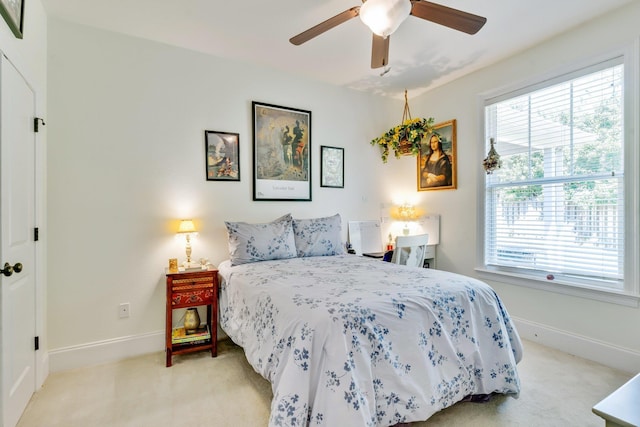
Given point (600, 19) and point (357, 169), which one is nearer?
point (600, 19)

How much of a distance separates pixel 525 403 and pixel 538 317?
1286mm

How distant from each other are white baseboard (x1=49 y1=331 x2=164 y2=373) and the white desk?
303 centimetres

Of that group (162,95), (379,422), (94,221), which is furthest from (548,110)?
(94,221)

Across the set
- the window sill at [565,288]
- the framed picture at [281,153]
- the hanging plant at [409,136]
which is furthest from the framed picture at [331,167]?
the window sill at [565,288]

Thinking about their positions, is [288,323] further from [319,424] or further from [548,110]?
[548,110]

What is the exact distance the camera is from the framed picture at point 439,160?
380cm

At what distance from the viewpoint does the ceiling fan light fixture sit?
178cm

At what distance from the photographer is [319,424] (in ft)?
4.50

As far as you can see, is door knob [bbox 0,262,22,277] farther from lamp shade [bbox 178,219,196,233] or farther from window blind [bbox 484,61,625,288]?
window blind [bbox 484,61,625,288]

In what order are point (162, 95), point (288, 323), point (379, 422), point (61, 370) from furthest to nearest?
1. point (162, 95)
2. point (61, 370)
3. point (288, 323)
4. point (379, 422)

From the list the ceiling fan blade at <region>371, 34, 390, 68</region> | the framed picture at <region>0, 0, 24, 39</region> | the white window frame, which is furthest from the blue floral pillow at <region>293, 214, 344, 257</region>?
the framed picture at <region>0, 0, 24, 39</region>

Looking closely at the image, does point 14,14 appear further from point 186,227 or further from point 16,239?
point 186,227

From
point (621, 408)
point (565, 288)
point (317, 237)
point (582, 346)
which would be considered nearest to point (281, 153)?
point (317, 237)

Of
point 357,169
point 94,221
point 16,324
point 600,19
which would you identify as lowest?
point 16,324
